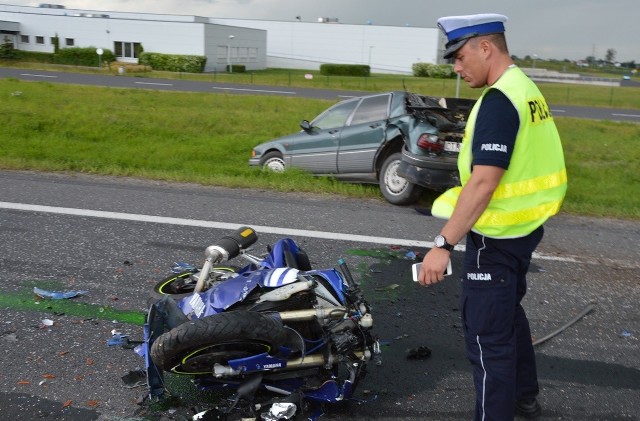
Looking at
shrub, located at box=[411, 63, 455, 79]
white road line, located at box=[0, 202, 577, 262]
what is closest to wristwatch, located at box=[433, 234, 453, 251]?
white road line, located at box=[0, 202, 577, 262]

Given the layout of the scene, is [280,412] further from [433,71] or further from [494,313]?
[433,71]

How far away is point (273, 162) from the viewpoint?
11.2 meters

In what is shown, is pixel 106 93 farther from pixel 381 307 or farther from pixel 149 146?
pixel 381 307

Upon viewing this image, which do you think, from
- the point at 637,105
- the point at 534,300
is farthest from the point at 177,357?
the point at 637,105

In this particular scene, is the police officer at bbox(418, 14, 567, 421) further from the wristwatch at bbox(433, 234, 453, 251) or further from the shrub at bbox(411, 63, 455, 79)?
the shrub at bbox(411, 63, 455, 79)

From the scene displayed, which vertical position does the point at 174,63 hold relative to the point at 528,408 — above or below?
above

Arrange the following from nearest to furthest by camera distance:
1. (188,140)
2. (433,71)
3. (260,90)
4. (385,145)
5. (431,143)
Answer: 1. (431,143)
2. (385,145)
3. (188,140)
4. (260,90)
5. (433,71)

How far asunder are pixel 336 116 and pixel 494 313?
25.9 feet

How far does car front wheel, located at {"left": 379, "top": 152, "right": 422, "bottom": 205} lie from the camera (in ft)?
29.0

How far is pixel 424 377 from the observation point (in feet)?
13.1

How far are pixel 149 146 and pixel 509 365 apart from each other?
38.0ft

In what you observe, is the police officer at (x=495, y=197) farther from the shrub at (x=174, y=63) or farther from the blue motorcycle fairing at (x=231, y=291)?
the shrub at (x=174, y=63)

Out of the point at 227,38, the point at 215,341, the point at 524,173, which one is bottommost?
the point at 215,341

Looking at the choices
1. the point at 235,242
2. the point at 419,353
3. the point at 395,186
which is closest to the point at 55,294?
the point at 235,242
